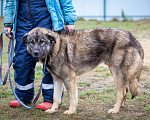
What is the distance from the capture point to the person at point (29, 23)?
14.8 feet

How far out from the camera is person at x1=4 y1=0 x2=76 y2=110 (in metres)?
4.50

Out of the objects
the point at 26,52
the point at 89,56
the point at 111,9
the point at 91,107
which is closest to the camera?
the point at 89,56

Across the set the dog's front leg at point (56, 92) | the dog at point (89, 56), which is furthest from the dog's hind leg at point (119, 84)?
the dog's front leg at point (56, 92)

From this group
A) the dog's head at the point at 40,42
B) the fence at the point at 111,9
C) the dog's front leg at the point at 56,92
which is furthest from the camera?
the fence at the point at 111,9

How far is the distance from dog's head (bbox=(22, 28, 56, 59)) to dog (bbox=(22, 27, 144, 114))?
0.6 inches

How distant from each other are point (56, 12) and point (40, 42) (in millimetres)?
740

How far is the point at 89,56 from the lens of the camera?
14.8 feet

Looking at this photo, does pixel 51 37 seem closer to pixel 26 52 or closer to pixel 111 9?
pixel 26 52

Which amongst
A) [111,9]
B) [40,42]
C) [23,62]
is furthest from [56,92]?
[111,9]

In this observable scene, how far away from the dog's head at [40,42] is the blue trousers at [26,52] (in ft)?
1.22

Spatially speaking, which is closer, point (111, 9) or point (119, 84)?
point (119, 84)

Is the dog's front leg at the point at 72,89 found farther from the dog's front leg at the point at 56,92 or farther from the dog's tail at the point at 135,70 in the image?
the dog's tail at the point at 135,70

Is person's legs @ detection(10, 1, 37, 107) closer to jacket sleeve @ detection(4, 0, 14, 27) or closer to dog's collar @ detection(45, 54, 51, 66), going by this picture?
jacket sleeve @ detection(4, 0, 14, 27)

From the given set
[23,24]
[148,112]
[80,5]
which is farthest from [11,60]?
[80,5]
